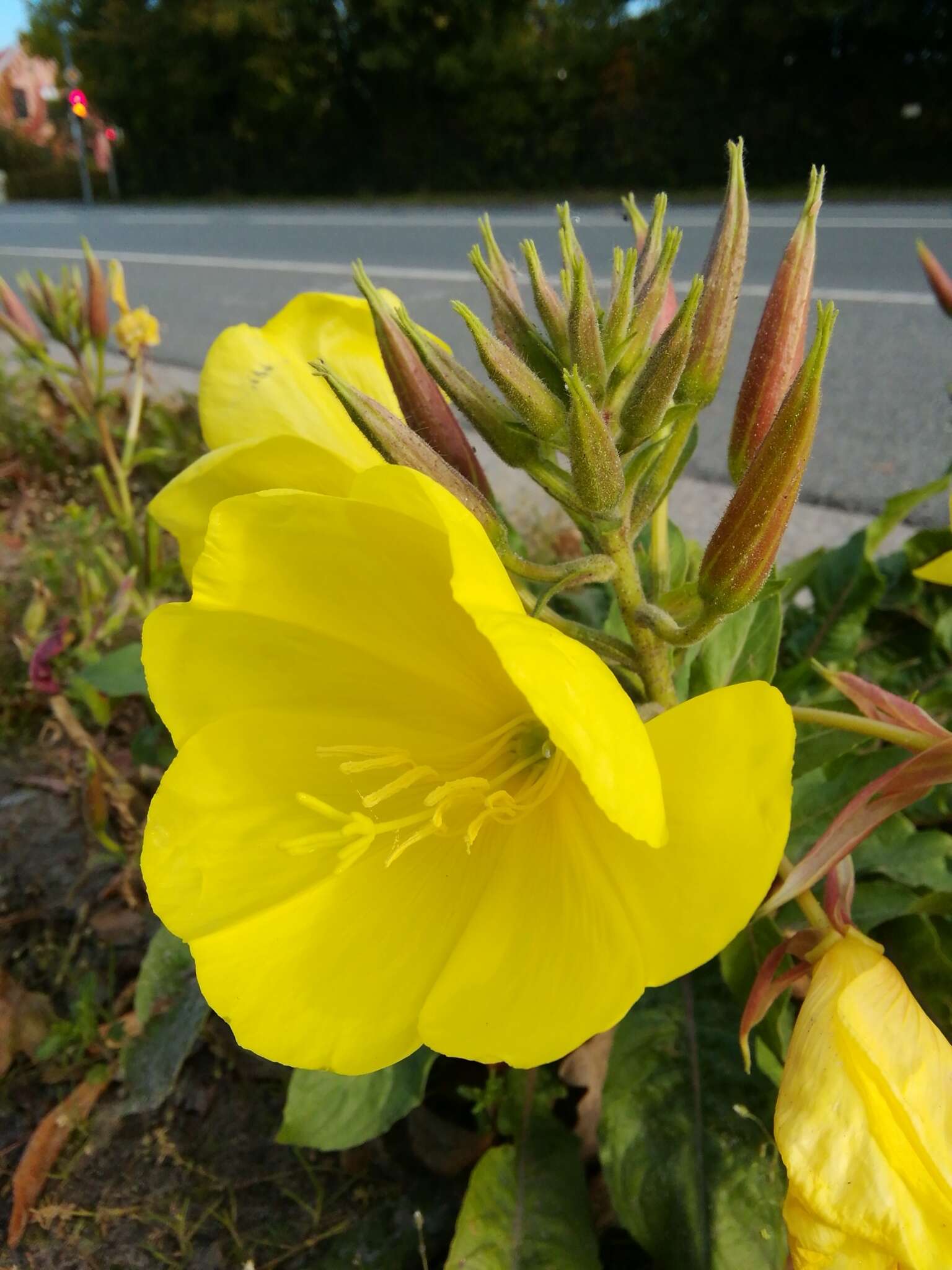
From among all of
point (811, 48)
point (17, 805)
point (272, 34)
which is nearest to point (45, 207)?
point (272, 34)

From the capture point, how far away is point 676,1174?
3.71ft

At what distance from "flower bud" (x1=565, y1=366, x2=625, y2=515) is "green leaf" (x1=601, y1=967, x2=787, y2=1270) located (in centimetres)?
70

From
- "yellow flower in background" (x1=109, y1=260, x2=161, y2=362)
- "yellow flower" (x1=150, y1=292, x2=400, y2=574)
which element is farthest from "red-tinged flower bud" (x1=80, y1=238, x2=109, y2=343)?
"yellow flower" (x1=150, y1=292, x2=400, y2=574)

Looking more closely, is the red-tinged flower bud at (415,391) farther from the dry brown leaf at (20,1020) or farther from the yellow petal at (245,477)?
the dry brown leaf at (20,1020)

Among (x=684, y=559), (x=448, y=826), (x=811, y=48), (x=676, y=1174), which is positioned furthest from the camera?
(x=811, y=48)

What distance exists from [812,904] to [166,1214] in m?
1.07

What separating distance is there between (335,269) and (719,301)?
888cm

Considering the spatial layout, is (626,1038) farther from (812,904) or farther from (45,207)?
(45,207)

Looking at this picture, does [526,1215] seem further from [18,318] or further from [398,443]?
[18,318]

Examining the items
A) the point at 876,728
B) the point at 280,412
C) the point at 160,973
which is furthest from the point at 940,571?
the point at 160,973

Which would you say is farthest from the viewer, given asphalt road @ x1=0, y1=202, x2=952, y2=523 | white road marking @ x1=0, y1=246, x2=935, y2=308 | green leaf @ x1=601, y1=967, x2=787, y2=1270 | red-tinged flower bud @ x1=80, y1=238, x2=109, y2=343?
white road marking @ x1=0, y1=246, x2=935, y2=308

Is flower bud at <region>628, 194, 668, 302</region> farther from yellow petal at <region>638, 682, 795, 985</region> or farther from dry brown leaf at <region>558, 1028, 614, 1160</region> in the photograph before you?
dry brown leaf at <region>558, 1028, 614, 1160</region>

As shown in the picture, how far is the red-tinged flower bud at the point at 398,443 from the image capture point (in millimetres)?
798

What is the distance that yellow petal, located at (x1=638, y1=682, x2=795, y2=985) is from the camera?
0.65m
